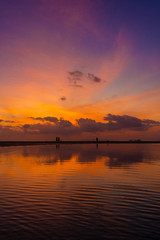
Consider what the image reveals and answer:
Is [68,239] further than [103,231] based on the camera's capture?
No

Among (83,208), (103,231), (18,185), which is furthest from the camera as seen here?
(18,185)

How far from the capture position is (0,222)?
39.3ft

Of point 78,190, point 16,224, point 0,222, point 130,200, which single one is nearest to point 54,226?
point 16,224

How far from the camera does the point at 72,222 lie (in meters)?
12.2

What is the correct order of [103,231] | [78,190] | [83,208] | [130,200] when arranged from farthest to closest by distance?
1. [78,190]
2. [130,200]
3. [83,208]
4. [103,231]

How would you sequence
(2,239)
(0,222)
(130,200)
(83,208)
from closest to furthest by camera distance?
(2,239)
(0,222)
(83,208)
(130,200)

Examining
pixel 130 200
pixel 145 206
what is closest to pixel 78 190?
pixel 130 200

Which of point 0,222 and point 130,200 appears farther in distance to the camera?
point 130,200

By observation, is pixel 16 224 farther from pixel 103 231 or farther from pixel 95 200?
pixel 95 200

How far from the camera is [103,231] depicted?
11.1 m

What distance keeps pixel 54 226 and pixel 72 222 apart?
104 cm

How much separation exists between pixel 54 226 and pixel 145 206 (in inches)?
258

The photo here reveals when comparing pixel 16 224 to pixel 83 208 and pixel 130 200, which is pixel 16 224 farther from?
pixel 130 200

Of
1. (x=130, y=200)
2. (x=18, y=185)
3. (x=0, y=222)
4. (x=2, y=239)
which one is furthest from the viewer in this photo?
(x=18, y=185)
